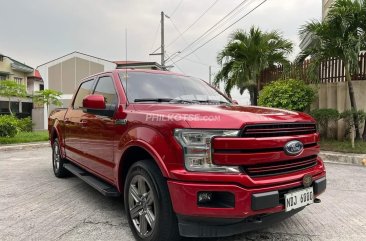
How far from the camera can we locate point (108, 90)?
4316 mm

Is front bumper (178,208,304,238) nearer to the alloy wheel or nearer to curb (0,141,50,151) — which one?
the alloy wheel

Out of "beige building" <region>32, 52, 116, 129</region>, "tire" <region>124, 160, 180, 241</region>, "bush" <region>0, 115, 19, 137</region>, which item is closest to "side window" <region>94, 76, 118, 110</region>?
"tire" <region>124, 160, 180, 241</region>

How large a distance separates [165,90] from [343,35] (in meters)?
6.84

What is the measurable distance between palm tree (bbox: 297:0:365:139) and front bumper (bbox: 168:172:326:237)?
7255 mm

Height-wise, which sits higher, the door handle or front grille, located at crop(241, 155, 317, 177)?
the door handle

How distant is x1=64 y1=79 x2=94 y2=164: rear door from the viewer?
16.1 feet

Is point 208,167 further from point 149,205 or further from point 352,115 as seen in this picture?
point 352,115

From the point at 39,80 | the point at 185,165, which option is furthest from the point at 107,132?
the point at 39,80

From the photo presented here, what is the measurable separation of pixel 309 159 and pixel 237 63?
36.1 ft

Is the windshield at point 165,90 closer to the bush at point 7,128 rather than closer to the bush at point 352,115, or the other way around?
the bush at point 352,115

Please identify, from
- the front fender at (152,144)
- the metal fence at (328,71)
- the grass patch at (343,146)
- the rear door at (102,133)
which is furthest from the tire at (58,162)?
the metal fence at (328,71)

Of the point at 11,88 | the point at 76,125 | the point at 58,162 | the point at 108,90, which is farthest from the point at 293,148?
the point at 11,88

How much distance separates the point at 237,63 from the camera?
45.7 ft

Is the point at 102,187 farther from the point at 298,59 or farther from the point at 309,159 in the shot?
the point at 298,59
